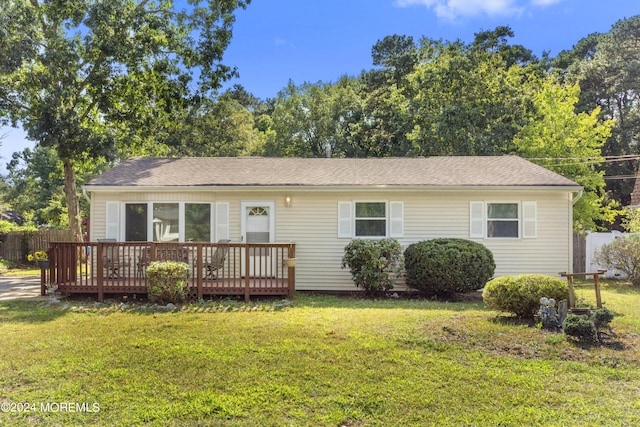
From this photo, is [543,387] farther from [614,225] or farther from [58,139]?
[614,225]

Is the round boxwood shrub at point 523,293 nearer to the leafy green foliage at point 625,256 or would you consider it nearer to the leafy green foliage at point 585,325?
the leafy green foliage at point 585,325

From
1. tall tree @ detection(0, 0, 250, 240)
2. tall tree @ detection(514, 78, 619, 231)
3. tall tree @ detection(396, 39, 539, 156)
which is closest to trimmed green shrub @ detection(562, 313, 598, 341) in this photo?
tall tree @ detection(514, 78, 619, 231)

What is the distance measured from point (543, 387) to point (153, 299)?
6.69 meters

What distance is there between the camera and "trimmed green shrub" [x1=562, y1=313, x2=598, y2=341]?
5164 millimetres

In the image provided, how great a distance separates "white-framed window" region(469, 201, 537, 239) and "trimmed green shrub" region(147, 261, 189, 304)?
668 cm

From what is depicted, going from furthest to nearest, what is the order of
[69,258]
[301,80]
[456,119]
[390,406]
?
[301,80]
[456,119]
[69,258]
[390,406]

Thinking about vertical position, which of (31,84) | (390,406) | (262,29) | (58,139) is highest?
(262,29)

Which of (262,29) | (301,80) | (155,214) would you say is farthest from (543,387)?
(301,80)

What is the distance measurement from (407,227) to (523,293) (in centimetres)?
399

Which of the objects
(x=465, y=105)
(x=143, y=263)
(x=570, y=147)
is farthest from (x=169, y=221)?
(x=570, y=147)

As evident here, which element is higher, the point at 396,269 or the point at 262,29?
the point at 262,29

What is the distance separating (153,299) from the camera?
7938 mm

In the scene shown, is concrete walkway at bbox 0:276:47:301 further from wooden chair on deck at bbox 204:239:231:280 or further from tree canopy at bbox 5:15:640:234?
wooden chair on deck at bbox 204:239:231:280

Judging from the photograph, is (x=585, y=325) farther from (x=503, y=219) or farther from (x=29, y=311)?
(x=29, y=311)
